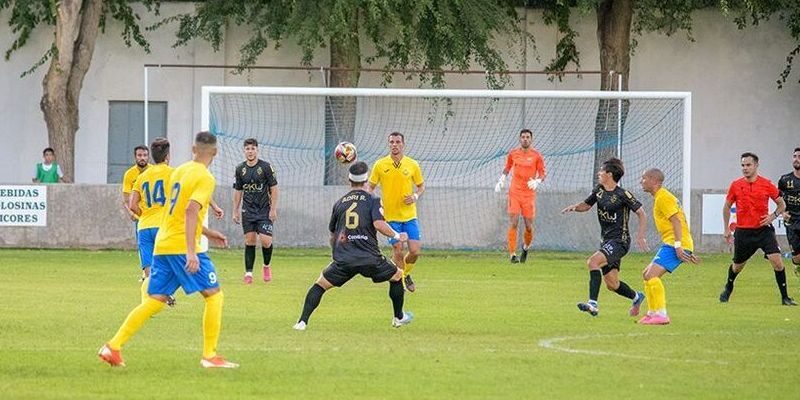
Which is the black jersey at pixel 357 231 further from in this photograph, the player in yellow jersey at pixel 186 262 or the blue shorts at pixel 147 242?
the player in yellow jersey at pixel 186 262

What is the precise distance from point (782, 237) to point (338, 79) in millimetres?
10624

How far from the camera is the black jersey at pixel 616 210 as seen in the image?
16719 millimetres

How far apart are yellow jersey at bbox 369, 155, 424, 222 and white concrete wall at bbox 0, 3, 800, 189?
55.0 feet

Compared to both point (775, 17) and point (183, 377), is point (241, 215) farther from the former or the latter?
point (775, 17)

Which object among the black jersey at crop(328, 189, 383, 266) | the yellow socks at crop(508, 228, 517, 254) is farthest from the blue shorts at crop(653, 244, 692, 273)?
the yellow socks at crop(508, 228, 517, 254)

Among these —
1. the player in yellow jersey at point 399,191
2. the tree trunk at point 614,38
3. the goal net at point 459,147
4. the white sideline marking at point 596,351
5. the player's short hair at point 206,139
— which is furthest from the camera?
the tree trunk at point 614,38

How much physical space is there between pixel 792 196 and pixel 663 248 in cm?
671

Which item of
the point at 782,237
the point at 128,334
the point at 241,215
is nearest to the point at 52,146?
the point at 241,215

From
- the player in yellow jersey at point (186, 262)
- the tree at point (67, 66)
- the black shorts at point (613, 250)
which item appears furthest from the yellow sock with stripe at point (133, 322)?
the tree at point (67, 66)

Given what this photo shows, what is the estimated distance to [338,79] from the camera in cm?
3466

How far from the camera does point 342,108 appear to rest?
32625 millimetres

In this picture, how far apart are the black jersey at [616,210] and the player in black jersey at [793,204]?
536cm

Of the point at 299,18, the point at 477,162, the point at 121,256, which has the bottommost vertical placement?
the point at 121,256

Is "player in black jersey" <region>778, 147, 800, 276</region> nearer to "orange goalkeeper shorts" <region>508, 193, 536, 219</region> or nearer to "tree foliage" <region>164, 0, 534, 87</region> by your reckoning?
"orange goalkeeper shorts" <region>508, 193, 536, 219</region>
